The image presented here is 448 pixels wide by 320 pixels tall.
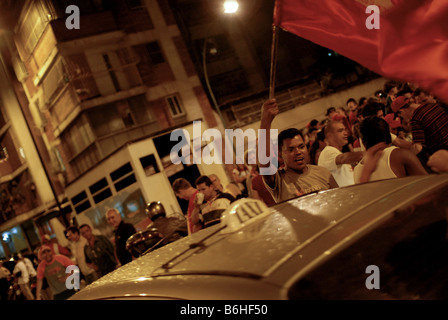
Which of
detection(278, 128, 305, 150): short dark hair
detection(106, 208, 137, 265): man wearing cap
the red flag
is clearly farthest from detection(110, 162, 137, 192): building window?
the red flag

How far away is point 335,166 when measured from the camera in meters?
5.03

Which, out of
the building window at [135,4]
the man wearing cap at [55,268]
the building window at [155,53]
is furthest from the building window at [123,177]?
the building window at [135,4]

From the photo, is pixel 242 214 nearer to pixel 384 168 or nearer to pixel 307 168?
pixel 384 168

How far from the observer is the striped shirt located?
3.56m

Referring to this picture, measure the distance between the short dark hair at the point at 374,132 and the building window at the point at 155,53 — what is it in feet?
74.2

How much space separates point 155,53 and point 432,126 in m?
22.9

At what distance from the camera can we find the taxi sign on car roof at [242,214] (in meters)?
2.08

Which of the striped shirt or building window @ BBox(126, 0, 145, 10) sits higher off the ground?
building window @ BBox(126, 0, 145, 10)

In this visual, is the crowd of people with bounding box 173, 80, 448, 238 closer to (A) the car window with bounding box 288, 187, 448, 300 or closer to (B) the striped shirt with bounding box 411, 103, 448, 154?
(B) the striped shirt with bounding box 411, 103, 448, 154

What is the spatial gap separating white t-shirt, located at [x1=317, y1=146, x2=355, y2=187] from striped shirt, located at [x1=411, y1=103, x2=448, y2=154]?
129 cm

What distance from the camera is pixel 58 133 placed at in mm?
24578

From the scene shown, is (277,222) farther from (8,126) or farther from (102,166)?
(8,126)

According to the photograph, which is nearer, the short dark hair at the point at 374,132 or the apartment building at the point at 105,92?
the short dark hair at the point at 374,132

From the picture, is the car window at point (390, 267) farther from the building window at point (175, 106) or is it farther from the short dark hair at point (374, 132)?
the building window at point (175, 106)
